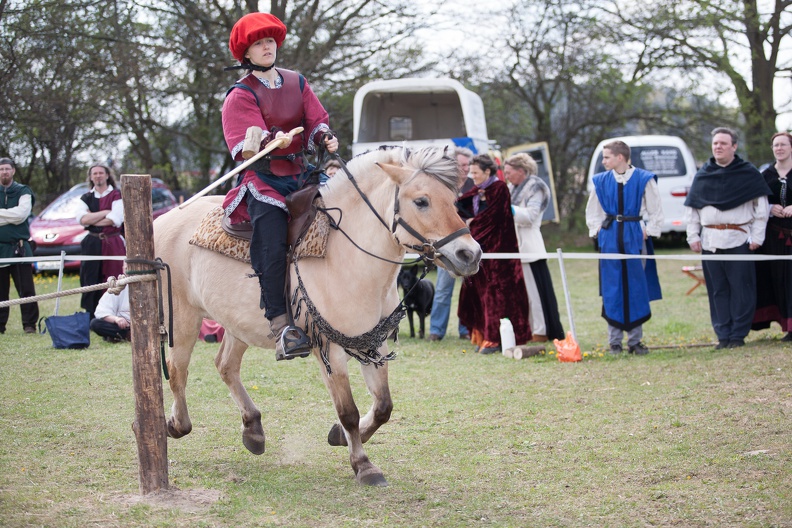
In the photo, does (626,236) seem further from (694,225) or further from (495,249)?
(495,249)

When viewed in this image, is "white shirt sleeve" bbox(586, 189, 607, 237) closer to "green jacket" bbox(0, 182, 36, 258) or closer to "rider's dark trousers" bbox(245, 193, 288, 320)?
"rider's dark trousers" bbox(245, 193, 288, 320)

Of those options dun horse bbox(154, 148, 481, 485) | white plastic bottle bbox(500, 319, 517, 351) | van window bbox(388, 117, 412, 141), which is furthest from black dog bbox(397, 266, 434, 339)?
van window bbox(388, 117, 412, 141)

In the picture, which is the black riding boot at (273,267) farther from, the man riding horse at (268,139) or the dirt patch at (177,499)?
the dirt patch at (177,499)

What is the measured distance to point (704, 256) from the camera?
834cm

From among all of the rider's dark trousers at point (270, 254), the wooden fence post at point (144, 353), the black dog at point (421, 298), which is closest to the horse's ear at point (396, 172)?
the rider's dark trousers at point (270, 254)

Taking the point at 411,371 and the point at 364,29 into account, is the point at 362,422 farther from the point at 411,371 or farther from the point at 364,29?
the point at 364,29

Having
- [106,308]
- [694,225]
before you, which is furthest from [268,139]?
[106,308]

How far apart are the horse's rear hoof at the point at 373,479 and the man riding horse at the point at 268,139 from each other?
2.55 feet

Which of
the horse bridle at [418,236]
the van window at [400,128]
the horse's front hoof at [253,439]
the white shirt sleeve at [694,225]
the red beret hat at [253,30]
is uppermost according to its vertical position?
the van window at [400,128]

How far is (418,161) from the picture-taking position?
4754 mm

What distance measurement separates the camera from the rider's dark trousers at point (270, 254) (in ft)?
16.3

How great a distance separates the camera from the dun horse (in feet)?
15.2

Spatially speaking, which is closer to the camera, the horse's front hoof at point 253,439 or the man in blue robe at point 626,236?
the horse's front hoof at point 253,439

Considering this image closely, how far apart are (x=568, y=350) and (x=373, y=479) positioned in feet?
14.1
